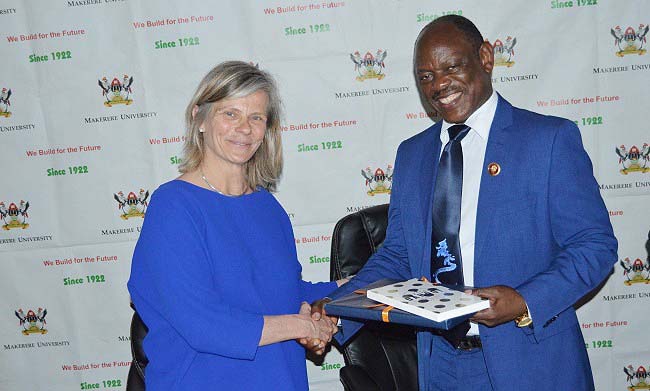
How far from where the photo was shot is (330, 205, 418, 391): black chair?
2.97 meters

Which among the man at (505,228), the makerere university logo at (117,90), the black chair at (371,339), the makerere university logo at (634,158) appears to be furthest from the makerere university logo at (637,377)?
the makerere university logo at (117,90)

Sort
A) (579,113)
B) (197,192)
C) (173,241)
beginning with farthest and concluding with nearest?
(579,113) → (197,192) → (173,241)

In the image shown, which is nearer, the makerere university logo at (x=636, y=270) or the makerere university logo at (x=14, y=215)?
the makerere university logo at (x=636, y=270)

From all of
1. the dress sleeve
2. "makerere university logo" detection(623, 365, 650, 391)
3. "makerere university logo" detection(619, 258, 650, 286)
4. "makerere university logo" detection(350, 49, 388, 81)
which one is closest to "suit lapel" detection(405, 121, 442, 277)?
the dress sleeve

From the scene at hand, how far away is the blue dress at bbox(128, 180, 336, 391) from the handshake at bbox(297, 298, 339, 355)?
11 centimetres

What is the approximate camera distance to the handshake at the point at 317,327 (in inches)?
95.6

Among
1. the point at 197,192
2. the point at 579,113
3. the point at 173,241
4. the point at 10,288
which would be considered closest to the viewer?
the point at 173,241

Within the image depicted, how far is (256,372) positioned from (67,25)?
260 cm

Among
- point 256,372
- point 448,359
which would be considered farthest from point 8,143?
point 448,359

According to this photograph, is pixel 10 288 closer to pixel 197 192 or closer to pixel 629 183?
pixel 197 192

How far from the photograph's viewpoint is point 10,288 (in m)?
4.01

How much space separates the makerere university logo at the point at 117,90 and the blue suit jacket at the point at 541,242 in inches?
93.8

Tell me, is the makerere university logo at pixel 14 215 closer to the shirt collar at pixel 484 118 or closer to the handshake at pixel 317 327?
the handshake at pixel 317 327

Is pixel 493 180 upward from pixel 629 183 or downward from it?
upward
